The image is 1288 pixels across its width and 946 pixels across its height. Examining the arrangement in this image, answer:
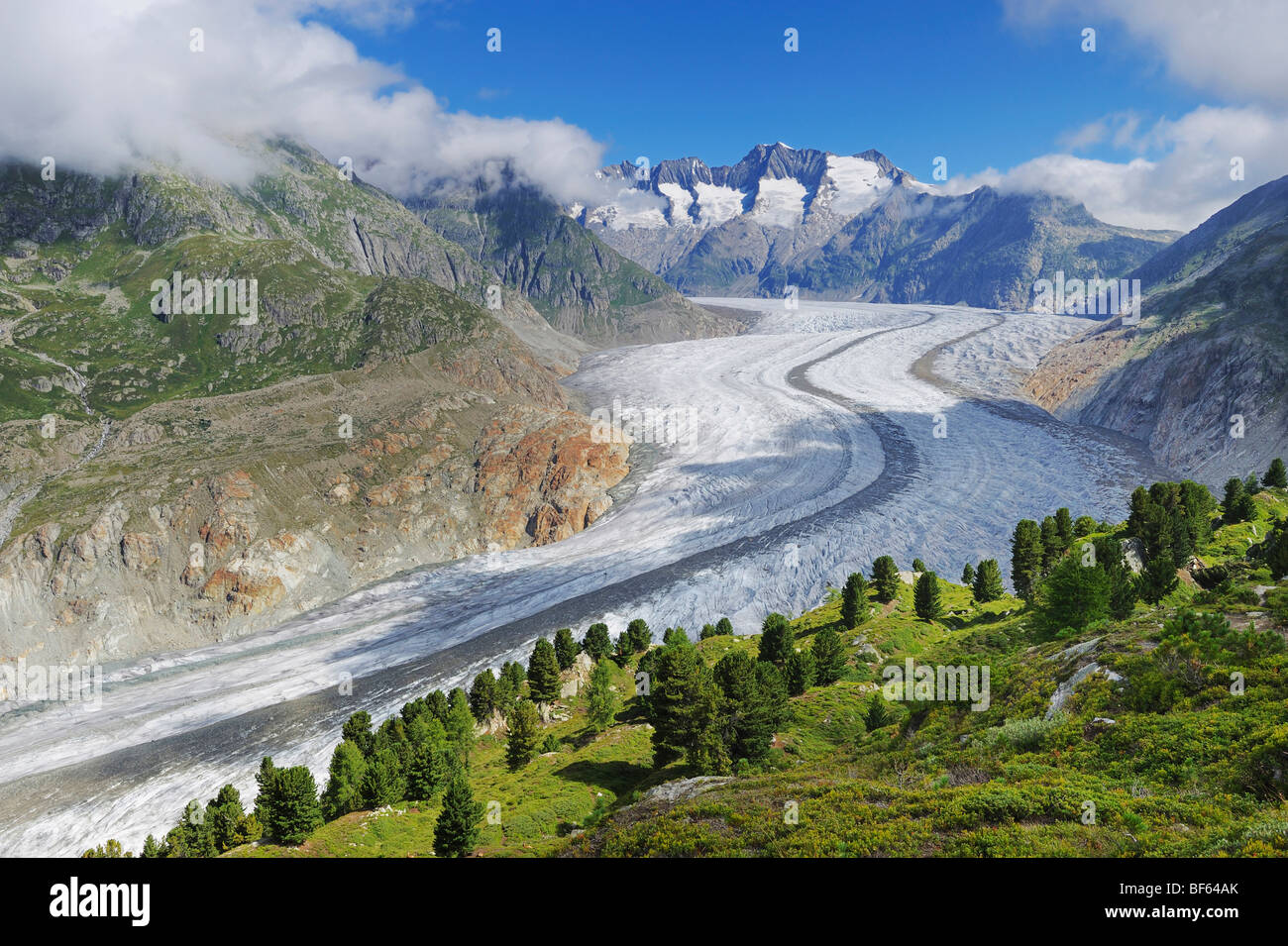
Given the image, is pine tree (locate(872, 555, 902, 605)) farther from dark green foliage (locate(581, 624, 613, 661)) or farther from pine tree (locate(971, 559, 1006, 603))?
dark green foliage (locate(581, 624, 613, 661))

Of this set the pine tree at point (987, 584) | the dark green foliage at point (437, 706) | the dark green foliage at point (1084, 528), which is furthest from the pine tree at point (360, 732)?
the dark green foliage at point (1084, 528)

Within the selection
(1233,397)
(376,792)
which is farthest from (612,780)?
(1233,397)

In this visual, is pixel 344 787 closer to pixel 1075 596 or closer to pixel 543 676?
pixel 543 676

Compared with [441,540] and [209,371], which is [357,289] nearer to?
[209,371]

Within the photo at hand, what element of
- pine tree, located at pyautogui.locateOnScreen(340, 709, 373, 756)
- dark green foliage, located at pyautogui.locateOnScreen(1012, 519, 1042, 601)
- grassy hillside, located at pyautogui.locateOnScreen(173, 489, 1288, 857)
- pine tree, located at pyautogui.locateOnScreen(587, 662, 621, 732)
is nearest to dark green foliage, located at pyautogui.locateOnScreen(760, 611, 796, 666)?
grassy hillside, located at pyautogui.locateOnScreen(173, 489, 1288, 857)

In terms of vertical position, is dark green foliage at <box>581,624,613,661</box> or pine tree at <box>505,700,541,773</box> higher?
dark green foliage at <box>581,624,613,661</box>

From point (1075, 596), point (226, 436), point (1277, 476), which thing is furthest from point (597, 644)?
point (226, 436)
